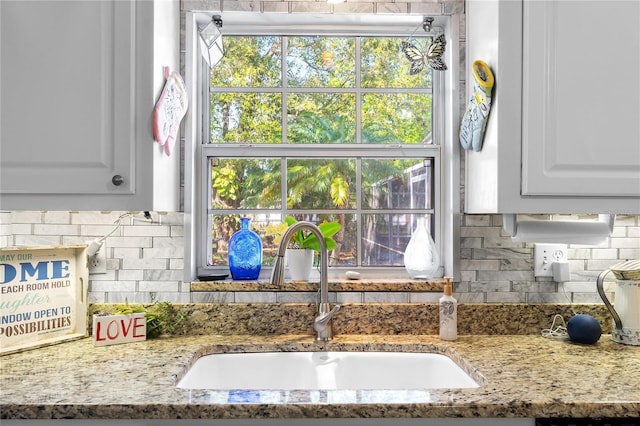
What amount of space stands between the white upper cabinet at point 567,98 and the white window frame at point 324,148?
14.9 inches

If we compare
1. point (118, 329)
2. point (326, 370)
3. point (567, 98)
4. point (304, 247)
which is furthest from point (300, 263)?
point (567, 98)

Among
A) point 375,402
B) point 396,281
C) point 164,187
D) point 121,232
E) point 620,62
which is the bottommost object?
point 375,402

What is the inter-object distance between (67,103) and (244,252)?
764 millimetres

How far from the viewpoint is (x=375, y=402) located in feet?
3.81

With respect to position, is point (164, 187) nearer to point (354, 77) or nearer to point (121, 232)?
point (121, 232)

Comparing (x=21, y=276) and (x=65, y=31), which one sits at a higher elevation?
(x=65, y=31)

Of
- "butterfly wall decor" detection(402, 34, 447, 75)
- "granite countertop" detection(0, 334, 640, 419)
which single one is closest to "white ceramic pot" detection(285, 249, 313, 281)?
"granite countertop" detection(0, 334, 640, 419)

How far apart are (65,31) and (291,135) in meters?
0.86

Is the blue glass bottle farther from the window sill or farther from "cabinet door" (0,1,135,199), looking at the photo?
"cabinet door" (0,1,135,199)

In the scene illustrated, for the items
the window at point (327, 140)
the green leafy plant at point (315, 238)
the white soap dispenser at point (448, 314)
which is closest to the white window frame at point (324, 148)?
the window at point (327, 140)

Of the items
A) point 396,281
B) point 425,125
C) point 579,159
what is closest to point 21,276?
point 396,281

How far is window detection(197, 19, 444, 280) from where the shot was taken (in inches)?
78.2

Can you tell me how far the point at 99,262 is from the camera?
6.00 feet

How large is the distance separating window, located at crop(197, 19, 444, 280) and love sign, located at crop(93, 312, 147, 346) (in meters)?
0.37
